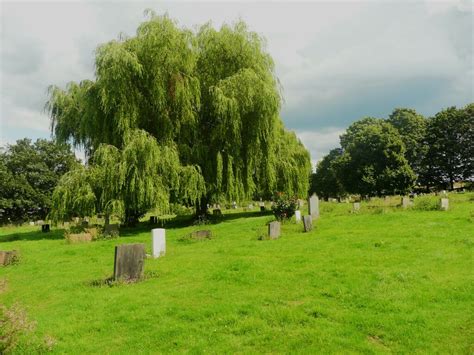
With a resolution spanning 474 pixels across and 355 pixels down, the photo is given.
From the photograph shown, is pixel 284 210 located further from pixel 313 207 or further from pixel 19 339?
pixel 19 339

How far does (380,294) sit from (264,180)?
16675 millimetres

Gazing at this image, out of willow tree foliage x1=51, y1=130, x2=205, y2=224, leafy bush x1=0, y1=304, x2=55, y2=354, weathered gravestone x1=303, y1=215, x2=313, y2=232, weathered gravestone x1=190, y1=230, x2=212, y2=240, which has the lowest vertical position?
leafy bush x1=0, y1=304, x2=55, y2=354

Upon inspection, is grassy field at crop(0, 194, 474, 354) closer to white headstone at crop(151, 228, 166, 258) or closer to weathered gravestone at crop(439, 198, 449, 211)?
white headstone at crop(151, 228, 166, 258)

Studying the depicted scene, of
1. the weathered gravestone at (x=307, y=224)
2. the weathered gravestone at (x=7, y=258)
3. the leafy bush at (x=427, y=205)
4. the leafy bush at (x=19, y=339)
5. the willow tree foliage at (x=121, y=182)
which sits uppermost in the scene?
the willow tree foliage at (x=121, y=182)

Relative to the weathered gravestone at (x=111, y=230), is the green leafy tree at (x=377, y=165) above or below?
above

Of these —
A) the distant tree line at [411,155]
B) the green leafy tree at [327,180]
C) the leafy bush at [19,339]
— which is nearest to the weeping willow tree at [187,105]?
the leafy bush at [19,339]

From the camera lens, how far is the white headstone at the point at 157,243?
12.8 metres

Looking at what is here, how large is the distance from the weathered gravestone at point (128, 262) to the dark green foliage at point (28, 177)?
4057cm

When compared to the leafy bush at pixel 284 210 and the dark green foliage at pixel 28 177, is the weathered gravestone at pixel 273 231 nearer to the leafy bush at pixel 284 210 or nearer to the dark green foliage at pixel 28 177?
the leafy bush at pixel 284 210

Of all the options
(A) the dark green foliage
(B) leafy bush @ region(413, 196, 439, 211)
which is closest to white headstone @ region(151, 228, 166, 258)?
(B) leafy bush @ region(413, 196, 439, 211)

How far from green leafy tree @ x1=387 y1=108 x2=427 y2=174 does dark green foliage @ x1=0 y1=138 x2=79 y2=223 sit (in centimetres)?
4263

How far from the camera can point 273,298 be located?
24.7 ft

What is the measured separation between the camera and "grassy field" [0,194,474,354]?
19.4 feet

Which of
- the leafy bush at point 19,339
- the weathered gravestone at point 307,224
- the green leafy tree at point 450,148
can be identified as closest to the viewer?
the leafy bush at point 19,339
